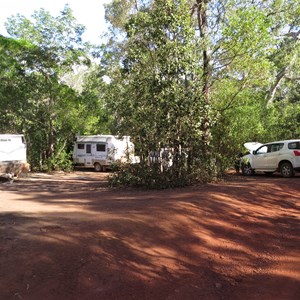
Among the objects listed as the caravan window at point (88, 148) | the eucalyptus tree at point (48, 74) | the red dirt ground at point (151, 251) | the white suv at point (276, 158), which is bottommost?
the red dirt ground at point (151, 251)

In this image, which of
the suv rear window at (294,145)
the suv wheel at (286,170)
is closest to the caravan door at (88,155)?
the suv wheel at (286,170)

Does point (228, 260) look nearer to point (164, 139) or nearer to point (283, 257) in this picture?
point (283, 257)

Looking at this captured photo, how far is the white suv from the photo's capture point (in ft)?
50.6

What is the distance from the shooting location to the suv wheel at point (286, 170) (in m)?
15.6

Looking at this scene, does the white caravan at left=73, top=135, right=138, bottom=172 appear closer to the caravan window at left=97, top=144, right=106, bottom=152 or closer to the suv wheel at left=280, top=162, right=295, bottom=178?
the caravan window at left=97, top=144, right=106, bottom=152

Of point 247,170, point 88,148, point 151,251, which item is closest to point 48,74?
point 88,148

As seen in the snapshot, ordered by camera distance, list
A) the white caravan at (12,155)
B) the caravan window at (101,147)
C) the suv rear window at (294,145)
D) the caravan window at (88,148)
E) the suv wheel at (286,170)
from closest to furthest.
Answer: the suv rear window at (294,145)
the suv wheel at (286,170)
the white caravan at (12,155)
the caravan window at (101,147)
the caravan window at (88,148)

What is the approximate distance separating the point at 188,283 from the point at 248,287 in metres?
0.76

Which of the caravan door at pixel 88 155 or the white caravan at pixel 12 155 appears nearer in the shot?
the white caravan at pixel 12 155

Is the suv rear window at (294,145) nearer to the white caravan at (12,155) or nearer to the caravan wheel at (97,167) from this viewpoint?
the white caravan at (12,155)

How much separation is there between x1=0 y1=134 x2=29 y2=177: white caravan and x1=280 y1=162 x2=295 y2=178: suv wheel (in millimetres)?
12199

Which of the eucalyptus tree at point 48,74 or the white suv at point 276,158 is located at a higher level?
the eucalyptus tree at point 48,74

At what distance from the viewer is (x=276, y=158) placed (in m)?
16.2

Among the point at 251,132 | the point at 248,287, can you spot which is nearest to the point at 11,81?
the point at 251,132
